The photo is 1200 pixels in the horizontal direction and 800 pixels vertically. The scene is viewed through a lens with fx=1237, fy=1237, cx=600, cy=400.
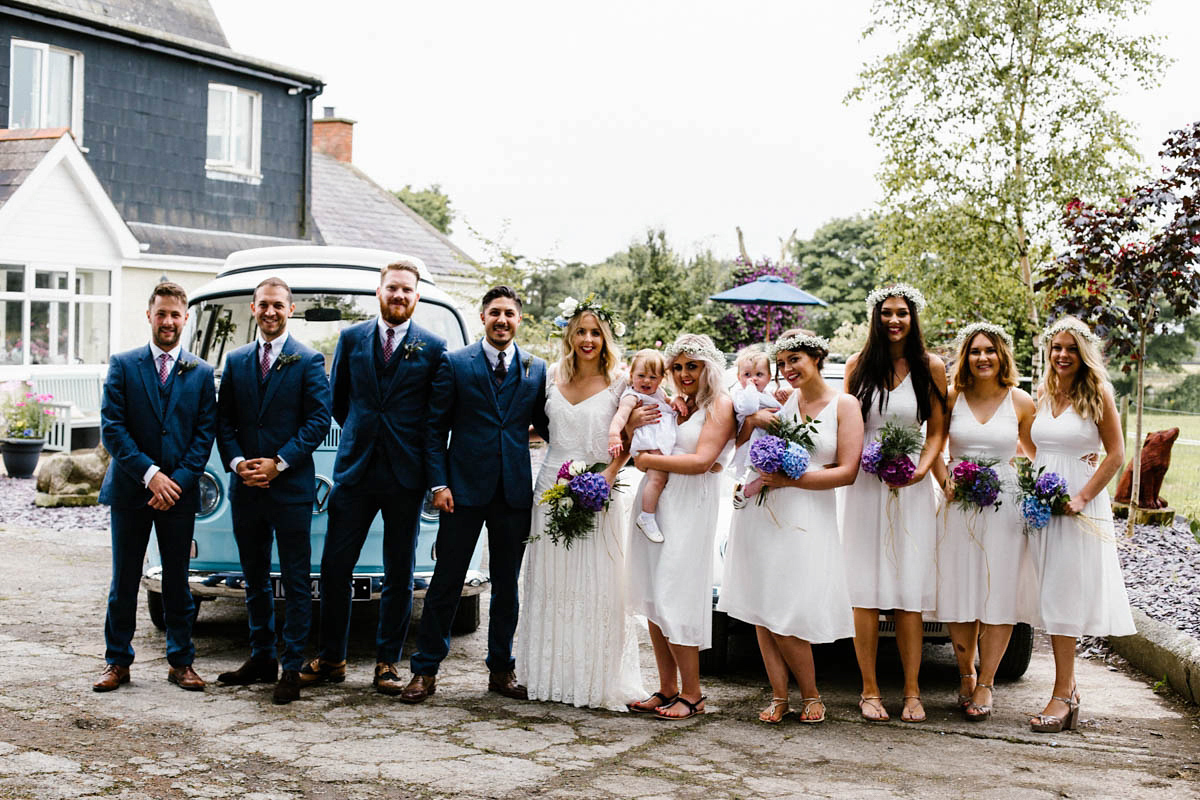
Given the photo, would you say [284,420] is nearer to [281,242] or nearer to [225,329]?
[225,329]

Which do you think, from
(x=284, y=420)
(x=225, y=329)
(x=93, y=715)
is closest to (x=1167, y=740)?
(x=284, y=420)

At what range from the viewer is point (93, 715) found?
600 cm

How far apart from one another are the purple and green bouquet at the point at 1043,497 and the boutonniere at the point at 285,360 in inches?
154

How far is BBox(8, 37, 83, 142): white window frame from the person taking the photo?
2127 centimetres

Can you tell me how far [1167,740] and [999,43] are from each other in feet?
47.0

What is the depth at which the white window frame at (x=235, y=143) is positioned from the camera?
24.6 m

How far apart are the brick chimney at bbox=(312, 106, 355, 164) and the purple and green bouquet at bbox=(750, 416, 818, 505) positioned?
1246 inches

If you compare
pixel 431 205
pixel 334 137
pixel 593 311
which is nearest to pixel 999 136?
pixel 593 311

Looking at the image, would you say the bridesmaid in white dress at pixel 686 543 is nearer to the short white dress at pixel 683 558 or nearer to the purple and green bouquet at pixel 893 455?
the short white dress at pixel 683 558

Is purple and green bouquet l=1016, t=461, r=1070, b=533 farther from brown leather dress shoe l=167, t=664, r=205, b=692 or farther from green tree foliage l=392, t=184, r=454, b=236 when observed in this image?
green tree foliage l=392, t=184, r=454, b=236

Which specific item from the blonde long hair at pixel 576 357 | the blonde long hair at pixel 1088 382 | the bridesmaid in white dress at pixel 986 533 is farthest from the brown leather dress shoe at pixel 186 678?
the blonde long hair at pixel 1088 382

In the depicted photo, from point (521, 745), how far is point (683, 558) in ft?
4.22

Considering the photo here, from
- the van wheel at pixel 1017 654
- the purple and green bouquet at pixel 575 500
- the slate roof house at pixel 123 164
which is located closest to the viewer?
the purple and green bouquet at pixel 575 500

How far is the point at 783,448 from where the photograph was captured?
6129 mm
